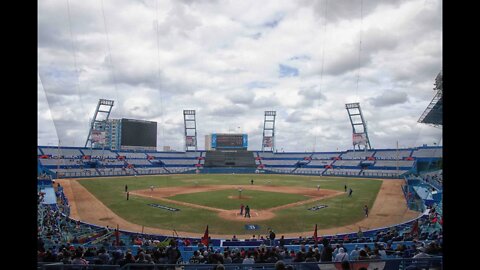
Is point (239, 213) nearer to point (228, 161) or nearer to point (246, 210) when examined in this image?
point (246, 210)

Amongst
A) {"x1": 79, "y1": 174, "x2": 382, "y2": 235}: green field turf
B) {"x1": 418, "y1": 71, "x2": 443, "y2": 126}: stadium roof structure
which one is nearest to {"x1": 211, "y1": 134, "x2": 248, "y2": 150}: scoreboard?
{"x1": 418, "y1": 71, "x2": 443, "y2": 126}: stadium roof structure

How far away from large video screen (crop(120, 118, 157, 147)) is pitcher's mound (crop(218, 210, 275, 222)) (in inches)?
2632

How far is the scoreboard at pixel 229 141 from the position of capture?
9744 centimetres

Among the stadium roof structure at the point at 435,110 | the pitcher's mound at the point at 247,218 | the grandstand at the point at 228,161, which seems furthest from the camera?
the grandstand at the point at 228,161

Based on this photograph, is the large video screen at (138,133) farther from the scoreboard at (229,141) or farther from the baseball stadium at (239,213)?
the scoreboard at (229,141)

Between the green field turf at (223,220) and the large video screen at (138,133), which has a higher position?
the large video screen at (138,133)

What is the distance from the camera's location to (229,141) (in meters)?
97.8

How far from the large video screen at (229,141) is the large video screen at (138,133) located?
679 inches

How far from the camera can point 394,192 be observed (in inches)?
1732

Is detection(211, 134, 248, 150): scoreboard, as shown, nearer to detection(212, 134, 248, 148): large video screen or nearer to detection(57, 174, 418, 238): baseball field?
detection(212, 134, 248, 148): large video screen

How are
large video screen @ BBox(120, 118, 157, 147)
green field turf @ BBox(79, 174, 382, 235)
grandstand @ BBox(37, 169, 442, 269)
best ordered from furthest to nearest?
large video screen @ BBox(120, 118, 157, 147) < green field turf @ BBox(79, 174, 382, 235) < grandstand @ BBox(37, 169, 442, 269)

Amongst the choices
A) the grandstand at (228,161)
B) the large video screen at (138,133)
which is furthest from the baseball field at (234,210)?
the large video screen at (138,133)

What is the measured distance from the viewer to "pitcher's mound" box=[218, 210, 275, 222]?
27334 millimetres
